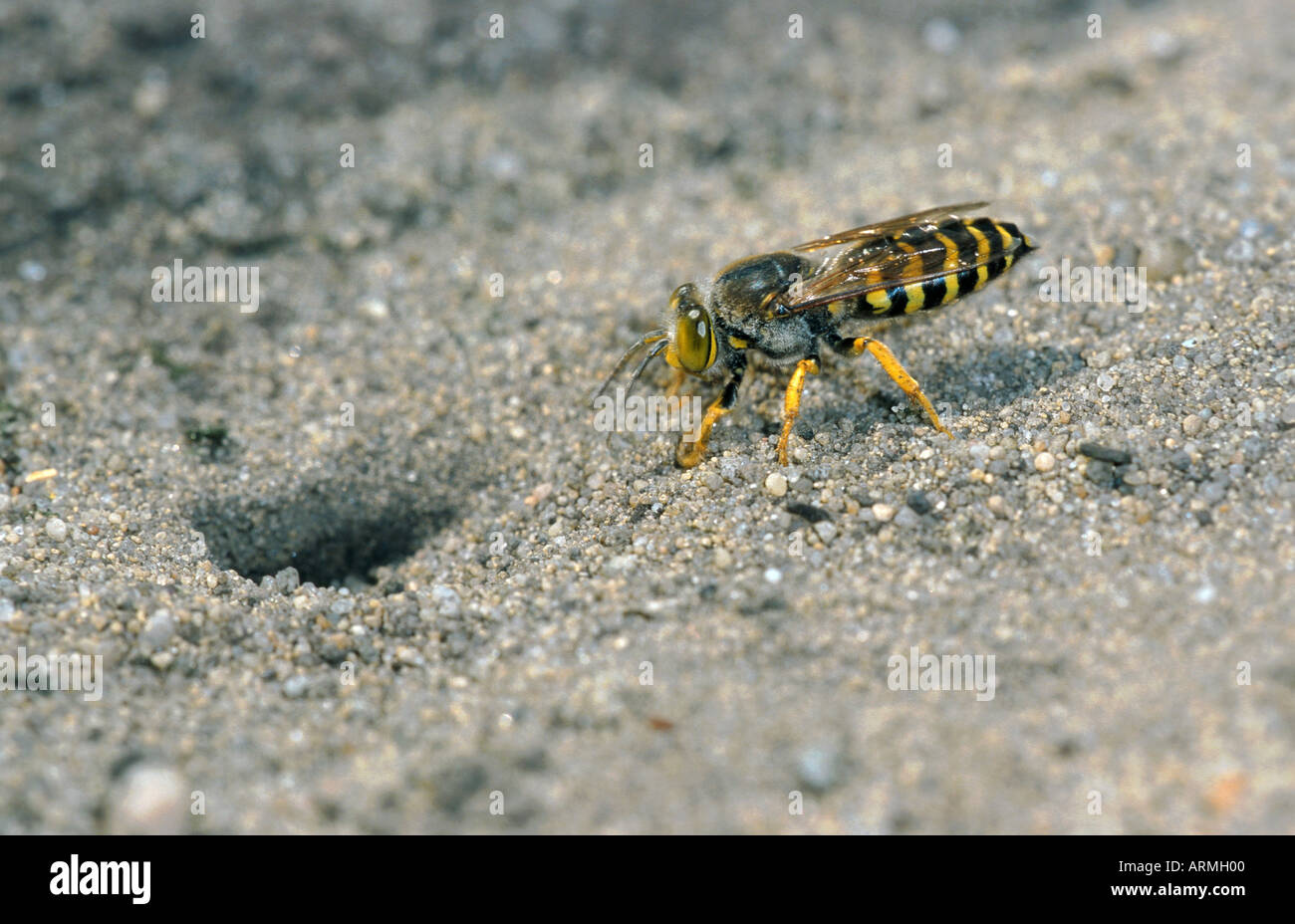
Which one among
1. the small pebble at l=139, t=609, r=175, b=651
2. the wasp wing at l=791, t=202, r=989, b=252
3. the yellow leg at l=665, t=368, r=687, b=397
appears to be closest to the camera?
the small pebble at l=139, t=609, r=175, b=651

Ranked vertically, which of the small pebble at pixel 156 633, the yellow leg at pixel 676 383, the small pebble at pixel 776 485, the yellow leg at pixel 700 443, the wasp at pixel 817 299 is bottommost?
the small pebble at pixel 156 633

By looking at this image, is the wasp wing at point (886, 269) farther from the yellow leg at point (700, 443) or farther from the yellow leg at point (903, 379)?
the yellow leg at point (700, 443)

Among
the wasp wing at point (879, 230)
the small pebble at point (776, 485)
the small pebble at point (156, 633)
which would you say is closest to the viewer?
the small pebble at point (156, 633)

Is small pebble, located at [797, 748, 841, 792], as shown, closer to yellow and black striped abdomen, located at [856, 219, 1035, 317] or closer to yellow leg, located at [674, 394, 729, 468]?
yellow leg, located at [674, 394, 729, 468]

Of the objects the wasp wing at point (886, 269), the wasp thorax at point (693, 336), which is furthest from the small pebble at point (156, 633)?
the wasp wing at point (886, 269)

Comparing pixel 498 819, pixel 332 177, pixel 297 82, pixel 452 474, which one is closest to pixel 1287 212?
pixel 452 474

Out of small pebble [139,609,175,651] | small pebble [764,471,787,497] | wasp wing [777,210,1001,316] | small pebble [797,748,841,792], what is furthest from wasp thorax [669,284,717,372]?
small pebble [139,609,175,651]
